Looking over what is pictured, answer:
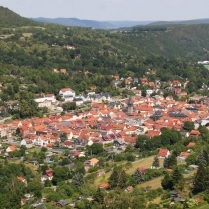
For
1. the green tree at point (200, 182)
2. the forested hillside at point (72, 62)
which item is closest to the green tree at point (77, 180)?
the green tree at point (200, 182)

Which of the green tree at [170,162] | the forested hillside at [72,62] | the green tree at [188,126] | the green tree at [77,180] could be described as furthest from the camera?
the forested hillside at [72,62]

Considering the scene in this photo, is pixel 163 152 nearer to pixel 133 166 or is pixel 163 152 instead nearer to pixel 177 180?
pixel 133 166

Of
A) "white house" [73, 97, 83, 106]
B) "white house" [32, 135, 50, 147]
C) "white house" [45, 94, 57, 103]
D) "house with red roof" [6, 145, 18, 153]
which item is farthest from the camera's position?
"white house" [73, 97, 83, 106]

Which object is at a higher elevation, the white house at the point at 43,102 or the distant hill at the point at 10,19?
the distant hill at the point at 10,19

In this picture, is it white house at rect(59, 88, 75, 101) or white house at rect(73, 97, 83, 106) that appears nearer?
white house at rect(73, 97, 83, 106)

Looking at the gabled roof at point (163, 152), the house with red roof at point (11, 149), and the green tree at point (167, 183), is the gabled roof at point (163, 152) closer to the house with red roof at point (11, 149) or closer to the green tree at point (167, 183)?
the green tree at point (167, 183)

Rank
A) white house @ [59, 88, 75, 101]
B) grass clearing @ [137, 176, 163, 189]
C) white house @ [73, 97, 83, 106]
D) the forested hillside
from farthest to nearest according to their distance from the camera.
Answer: the forested hillside
white house @ [59, 88, 75, 101]
white house @ [73, 97, 83, 106]
grass clearing @ [137, 176, 163, 189]

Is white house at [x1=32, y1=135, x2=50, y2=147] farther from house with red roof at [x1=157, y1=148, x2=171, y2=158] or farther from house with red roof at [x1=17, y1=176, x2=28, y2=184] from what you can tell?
house with red roof at [x1=157, y1=148, x2=171, y2=158]

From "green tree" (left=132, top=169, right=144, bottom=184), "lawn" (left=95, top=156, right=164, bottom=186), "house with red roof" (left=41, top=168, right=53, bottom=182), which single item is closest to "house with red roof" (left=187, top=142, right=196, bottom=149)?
"lawn" (left=95, top=156, right=164, bottom=186)
